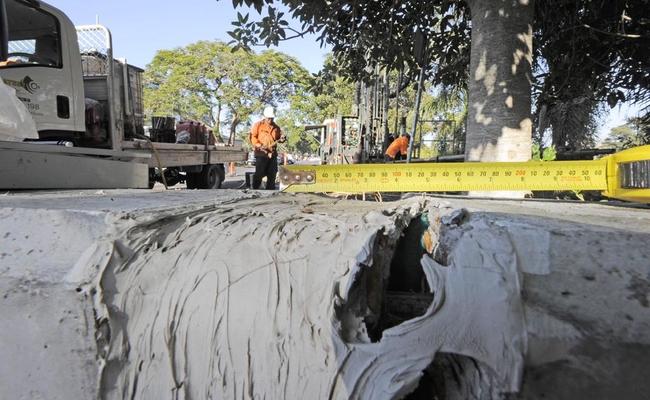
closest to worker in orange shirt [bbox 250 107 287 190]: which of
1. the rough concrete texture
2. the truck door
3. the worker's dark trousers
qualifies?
the worker's dark trousers

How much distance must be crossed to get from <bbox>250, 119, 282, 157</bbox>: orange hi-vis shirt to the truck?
1981mm

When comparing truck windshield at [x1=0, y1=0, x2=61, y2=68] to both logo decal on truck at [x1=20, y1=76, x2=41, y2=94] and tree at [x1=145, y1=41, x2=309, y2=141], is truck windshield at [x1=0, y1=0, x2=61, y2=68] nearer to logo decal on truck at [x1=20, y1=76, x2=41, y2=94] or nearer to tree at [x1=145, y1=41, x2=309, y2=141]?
logo decal on truck at [x1=20, y1=76, x2=41, y2=94]

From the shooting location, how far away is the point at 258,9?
11.8 ft

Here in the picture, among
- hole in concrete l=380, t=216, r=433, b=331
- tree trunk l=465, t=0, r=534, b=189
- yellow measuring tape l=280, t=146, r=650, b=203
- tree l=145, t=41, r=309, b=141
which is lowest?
hole in concrete l=380, t=216, r=433, b=331

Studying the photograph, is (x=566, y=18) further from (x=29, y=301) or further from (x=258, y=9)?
(x=29, y=301)

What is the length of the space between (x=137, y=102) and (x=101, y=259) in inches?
214

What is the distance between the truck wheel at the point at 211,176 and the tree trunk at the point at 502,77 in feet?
22.3

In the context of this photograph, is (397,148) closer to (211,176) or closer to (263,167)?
(263,167)

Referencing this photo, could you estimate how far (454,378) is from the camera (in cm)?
108

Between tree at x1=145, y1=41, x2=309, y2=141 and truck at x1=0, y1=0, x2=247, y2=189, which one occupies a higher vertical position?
tree at x1=145, y1=41, x2=309, y2=141

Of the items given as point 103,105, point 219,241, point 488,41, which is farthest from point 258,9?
point 219,241

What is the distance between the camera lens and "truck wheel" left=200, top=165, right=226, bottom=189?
8.98 m

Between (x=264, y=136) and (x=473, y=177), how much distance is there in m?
5.76

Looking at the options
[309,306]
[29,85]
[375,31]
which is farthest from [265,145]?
[309,306]
